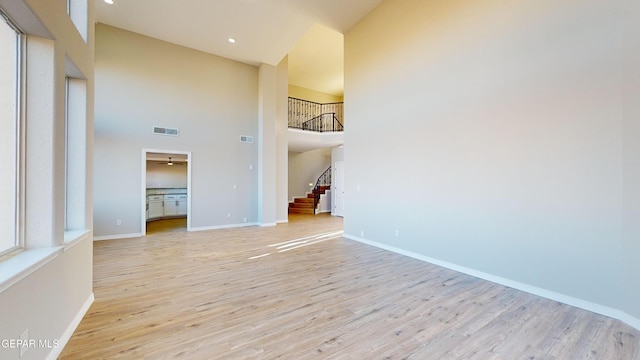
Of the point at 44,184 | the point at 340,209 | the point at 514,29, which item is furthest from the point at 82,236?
the point at 340,209

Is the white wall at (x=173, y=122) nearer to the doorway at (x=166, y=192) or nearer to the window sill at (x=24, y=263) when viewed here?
the doorway at (x=166, y=192)

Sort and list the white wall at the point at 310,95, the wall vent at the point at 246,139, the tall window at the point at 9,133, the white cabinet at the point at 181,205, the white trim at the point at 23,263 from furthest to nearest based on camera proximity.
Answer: the white wall at the point at 310,95 < the white cabinet at the point at 181,205 < the wall vent at the point at 246,139 < the tall window at the point at 9,133 < the white trim at the point at 23,263

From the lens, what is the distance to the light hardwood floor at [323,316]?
6.42 ft

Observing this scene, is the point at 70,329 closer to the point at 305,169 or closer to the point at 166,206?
the point at 166,206

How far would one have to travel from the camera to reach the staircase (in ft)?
35.5

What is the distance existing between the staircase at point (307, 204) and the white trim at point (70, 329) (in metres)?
8.34

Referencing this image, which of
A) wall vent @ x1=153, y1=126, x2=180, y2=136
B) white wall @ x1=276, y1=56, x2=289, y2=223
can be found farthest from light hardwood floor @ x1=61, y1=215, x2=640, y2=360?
white wall @ x1=276, y1=56, x2=289, y2=223

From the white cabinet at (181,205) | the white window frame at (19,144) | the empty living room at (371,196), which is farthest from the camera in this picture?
the white cabinet at (181,205)

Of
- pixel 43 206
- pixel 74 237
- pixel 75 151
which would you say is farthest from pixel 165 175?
pixel 43 206

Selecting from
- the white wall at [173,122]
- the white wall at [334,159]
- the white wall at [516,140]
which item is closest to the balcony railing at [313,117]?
the white wall at [334,159]

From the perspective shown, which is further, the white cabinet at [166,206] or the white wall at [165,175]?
the white wall at [165,175]

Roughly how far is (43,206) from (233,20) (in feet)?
17.5

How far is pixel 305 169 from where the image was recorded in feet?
40.3

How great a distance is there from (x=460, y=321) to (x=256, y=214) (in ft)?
21.0
